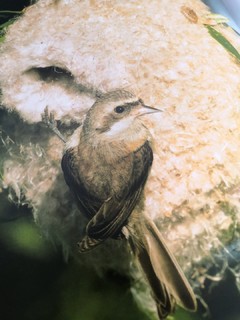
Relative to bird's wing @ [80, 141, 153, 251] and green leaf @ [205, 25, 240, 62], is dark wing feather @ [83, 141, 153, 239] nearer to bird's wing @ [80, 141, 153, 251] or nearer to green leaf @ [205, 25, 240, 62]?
bird's wing @ [80, 141, 153, 251]

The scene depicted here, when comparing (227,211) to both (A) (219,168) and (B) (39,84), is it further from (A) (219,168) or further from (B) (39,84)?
(B) (39,84)

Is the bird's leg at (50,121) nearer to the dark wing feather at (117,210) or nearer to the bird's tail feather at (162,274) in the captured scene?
the dark wing feather at (117,210)

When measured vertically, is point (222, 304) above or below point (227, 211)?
below

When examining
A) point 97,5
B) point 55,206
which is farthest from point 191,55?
point 55,206

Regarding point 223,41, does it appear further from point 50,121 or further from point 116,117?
point 50,121

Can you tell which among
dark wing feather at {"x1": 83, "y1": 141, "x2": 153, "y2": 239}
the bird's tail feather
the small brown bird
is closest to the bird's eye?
the small brown bird

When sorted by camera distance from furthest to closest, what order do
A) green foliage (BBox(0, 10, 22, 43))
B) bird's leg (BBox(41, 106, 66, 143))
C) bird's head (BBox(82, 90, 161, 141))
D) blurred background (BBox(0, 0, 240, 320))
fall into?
green foliage (BBox(0, 10, 22, 43)) < bird's leg (BBox(41, 106, 66, 143)) < bird's head (BBox(82, 90, 161, 141)) < blurred background (BBox(0, 0, 240, 320))

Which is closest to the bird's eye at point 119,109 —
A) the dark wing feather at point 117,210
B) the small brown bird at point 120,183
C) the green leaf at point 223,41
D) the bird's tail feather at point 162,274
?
the small brown bird at point 120,183

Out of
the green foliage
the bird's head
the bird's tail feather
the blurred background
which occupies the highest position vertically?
the bird's head
